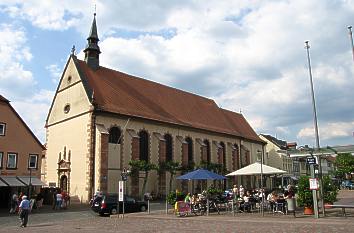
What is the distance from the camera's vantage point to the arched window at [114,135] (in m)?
37.4

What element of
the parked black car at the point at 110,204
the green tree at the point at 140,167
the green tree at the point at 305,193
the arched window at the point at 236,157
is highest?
the arched window at the point at 236,157

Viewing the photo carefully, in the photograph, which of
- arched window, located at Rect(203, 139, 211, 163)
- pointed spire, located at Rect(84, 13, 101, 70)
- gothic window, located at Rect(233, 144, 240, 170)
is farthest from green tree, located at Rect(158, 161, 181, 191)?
gothic window, located at Rect(233, 144, 240, 170)

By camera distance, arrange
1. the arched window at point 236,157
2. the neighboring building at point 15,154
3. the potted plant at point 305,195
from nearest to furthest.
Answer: the potted plant at point 305,195, the neighboring building at point 15,154, the arched window at point 236,157

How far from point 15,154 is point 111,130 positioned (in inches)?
346

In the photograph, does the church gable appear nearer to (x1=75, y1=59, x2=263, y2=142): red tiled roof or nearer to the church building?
the church building

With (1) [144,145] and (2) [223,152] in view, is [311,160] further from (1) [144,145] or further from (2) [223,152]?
(2) [223,152]

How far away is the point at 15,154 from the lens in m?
33.3

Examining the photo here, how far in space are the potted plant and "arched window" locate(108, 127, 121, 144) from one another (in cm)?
2079

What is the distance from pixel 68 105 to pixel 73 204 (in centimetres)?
1038

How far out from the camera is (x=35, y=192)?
116 ft

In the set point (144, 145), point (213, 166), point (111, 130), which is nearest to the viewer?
point (111, 130)

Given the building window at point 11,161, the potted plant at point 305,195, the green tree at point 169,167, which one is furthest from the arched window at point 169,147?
the potted plant at point 305,195

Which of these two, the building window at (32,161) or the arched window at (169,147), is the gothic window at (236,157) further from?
the building window at (32,161)

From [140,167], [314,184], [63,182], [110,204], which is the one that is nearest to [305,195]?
[314,184]
